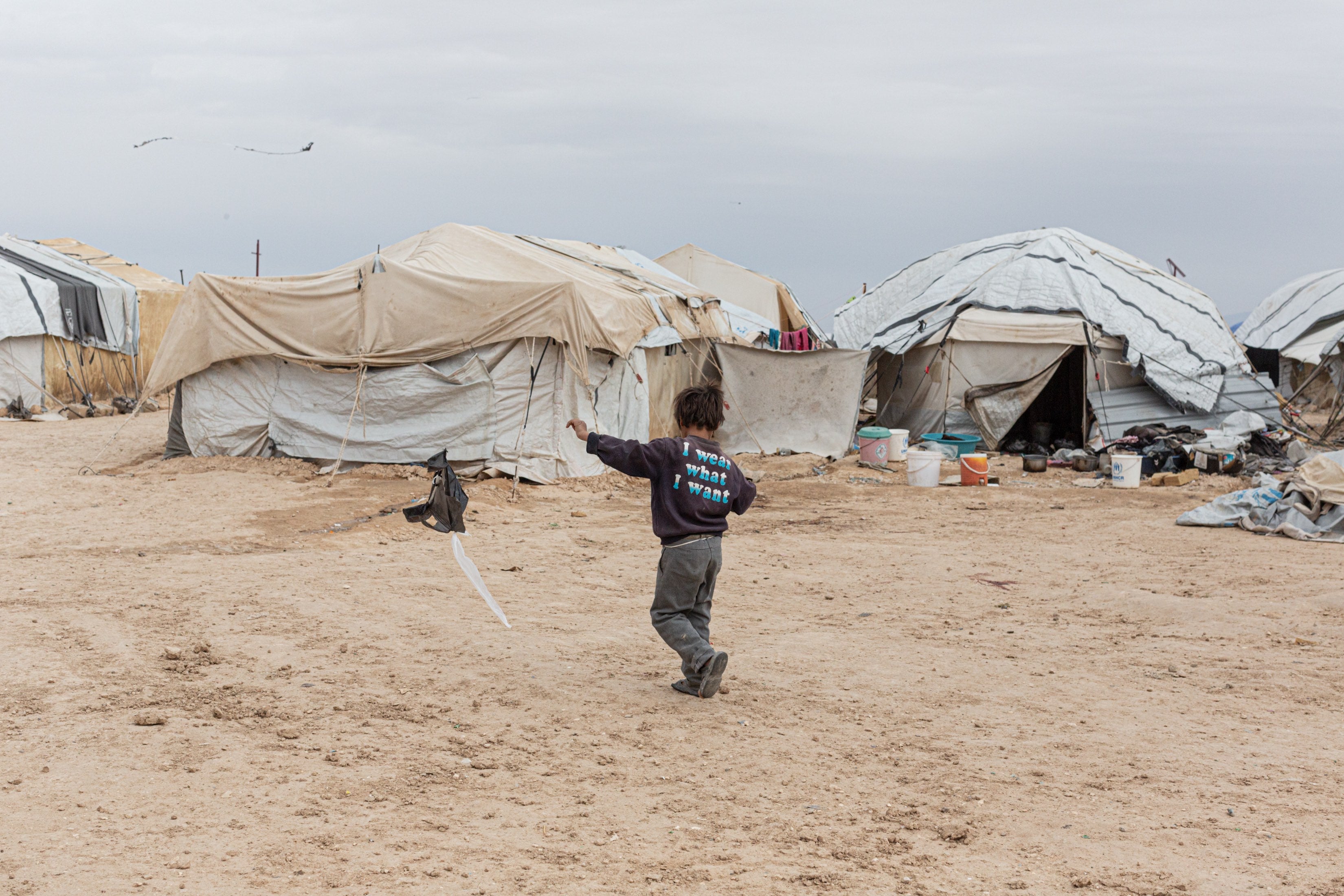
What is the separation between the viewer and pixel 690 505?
460 centimetres

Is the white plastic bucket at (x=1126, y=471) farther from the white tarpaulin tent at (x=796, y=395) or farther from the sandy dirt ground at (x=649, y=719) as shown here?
the sandy dirt ground at (x=649, y=719)

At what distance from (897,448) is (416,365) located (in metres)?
6.79

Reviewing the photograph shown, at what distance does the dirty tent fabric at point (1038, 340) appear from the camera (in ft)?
55.0

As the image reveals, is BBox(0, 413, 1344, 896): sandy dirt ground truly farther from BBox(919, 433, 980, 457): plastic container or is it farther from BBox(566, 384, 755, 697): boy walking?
BBox(919, 433, 980, 457): plastic container

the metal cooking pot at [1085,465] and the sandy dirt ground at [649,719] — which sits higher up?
the metal cooking pot at [1085,465]

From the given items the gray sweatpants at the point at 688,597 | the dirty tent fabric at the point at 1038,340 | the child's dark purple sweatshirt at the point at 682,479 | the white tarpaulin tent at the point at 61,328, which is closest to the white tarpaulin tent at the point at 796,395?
the dirty tent fabric at the point at 1038,340

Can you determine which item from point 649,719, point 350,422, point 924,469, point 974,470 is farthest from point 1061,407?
point 649,719

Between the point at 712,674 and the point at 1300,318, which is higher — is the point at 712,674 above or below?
below

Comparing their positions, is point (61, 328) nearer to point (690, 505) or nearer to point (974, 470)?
point (974, 470)

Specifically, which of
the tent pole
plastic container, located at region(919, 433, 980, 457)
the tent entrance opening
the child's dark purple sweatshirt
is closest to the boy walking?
the child's dark purple sweatshirt

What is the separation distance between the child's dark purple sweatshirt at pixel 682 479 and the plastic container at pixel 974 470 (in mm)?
8892

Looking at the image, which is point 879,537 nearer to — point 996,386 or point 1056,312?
point 996,386

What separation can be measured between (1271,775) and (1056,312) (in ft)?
46.4

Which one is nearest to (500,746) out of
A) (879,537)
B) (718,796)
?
(718,796)
